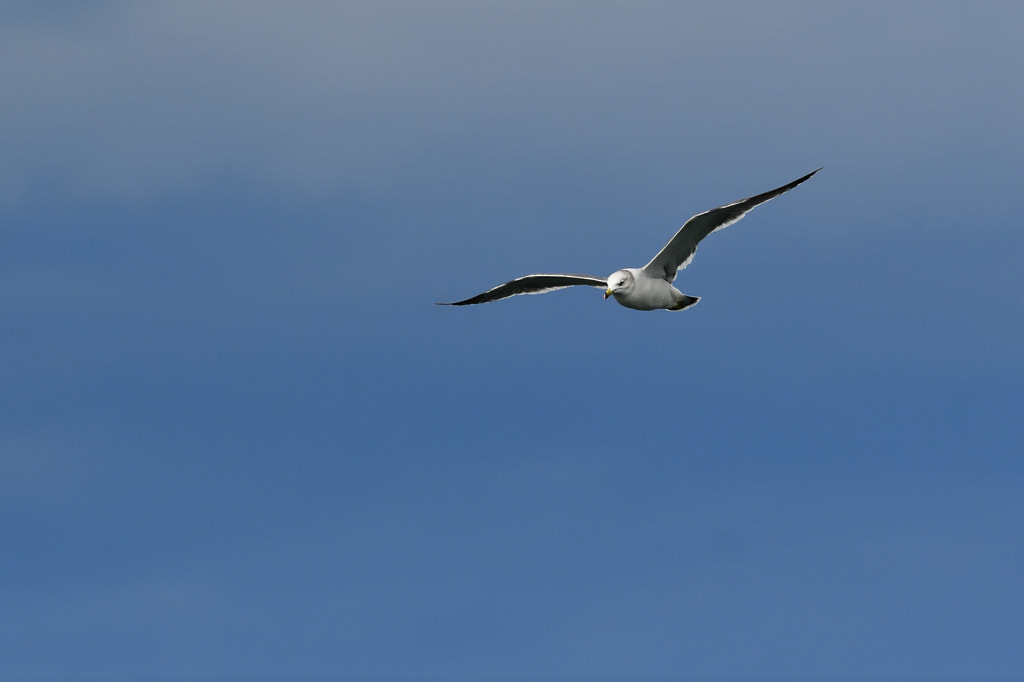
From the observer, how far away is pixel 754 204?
30.4 m

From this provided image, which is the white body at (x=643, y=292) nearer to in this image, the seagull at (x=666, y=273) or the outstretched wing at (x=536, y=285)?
the seagull at (x=666, y=273)

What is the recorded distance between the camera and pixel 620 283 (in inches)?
1228

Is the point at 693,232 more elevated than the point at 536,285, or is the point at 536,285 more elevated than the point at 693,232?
the point at 536,285

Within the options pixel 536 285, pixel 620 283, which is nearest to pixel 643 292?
pixel 620 283

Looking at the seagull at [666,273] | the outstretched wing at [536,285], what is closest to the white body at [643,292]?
the seagull at [666,273]

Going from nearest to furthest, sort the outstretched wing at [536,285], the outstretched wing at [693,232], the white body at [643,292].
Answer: the outstretched wing at [693,232]
the white body at [643,292]
the outstretched wing at [536,285]

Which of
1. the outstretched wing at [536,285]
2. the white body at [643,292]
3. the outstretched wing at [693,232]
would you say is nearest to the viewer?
the outstretched wing at [693,232]

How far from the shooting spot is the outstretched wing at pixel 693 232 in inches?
1188

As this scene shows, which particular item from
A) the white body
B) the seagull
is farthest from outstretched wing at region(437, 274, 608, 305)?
the white body

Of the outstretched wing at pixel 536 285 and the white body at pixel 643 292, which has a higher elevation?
the outstretched wing at pixel 536 285

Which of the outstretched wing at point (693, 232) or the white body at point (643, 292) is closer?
the outstretched wing at point (693, 232)

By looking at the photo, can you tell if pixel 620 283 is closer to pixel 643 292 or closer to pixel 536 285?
pixel 643 292

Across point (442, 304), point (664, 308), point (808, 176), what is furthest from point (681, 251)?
point (442, 304)

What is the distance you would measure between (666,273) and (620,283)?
1955mm
